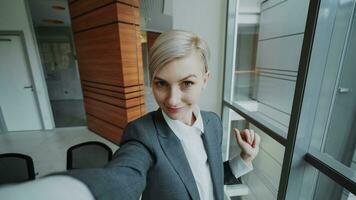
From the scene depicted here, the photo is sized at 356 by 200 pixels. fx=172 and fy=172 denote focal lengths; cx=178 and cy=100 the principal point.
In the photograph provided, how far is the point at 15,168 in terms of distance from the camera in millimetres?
1629

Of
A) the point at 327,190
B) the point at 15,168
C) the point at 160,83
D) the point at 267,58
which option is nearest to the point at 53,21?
the point at 15,168

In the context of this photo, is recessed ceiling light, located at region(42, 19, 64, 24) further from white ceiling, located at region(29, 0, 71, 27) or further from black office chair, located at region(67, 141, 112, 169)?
black office chair, located at region(67, 141, 112, 169)

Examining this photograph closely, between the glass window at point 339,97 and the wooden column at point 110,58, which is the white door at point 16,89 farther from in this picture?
the glass window at point 339,97

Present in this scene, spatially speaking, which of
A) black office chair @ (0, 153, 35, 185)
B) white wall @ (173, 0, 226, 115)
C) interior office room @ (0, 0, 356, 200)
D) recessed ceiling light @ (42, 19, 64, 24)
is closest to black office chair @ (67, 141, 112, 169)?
interior office room @ (0, 0, 356, 200)

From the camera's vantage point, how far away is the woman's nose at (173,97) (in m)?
0.66

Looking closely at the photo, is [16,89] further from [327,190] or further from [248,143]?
[327,190]

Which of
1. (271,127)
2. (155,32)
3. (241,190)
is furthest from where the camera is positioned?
(155,32)

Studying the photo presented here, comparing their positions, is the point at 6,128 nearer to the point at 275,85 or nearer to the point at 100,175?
the point at 100,175

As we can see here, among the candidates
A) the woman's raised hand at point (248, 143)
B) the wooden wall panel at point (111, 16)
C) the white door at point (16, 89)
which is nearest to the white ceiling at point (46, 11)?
the white door at point (16, 89)

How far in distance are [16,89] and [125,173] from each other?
531 centimetres

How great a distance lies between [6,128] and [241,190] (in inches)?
227

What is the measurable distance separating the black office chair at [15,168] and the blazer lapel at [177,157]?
168 centimetres

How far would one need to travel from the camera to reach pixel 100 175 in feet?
1.42

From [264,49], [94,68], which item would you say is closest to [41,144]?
[94,68]
